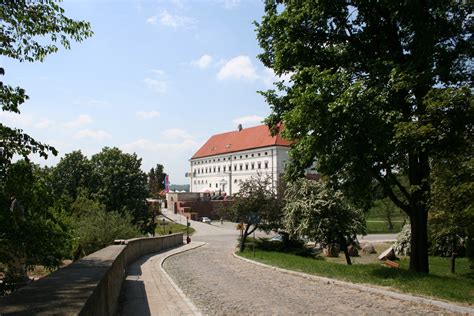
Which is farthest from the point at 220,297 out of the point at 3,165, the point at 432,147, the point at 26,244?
the point at 432,147

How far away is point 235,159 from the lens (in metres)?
107

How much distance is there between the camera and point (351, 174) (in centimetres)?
1591

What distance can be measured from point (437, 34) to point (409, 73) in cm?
206

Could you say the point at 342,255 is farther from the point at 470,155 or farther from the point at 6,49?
the point at 6,49

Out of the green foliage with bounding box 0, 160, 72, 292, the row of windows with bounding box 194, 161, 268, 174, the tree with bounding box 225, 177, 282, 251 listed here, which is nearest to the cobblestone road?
the green foliage with bounding box 0, 160, 72, 292

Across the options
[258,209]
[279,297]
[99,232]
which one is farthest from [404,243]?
[279,297]

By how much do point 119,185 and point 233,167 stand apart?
57.9 metres

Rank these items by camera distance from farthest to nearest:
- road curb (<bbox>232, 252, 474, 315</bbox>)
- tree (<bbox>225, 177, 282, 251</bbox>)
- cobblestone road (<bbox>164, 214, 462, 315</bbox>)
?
tree (<bbox>225, 177, 282, 251</bbox>) → cobblestone road (<bbox>164, 214, 462, 315</bbox>) → road curb (<bbox>232, 252, 474, 315</bbox>)

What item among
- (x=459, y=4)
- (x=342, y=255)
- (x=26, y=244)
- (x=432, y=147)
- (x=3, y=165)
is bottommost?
(x=342, y=255)

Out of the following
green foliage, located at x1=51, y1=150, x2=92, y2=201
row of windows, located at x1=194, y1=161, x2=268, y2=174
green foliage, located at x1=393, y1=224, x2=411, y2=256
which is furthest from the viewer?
row of windows, located at x1=194, y1=161, x2=268, y2=174

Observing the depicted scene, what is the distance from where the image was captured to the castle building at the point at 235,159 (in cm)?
9394

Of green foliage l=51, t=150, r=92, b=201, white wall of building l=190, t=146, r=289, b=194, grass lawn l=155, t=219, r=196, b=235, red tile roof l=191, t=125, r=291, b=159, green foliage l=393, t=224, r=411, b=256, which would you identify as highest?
red tile roof l=191, t=125, r=291, b=159

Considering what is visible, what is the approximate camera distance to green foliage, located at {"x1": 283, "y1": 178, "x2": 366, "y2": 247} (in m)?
24.0

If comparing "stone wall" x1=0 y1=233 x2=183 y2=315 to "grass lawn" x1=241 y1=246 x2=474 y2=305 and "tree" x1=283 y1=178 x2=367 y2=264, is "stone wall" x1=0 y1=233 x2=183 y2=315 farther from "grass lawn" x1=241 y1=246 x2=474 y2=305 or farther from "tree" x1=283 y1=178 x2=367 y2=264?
"tree" x1=283 y1=178 x2=367 y2=264
